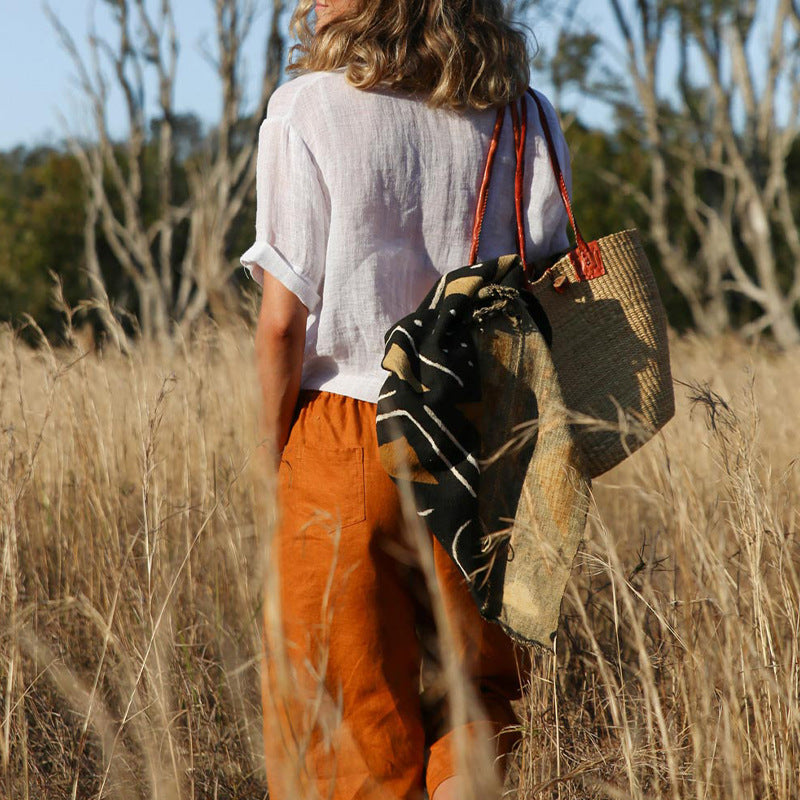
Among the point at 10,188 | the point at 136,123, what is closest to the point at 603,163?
the point at 136,123

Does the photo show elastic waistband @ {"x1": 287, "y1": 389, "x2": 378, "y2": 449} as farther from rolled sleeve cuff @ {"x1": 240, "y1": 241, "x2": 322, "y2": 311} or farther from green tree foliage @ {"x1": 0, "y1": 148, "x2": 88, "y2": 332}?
green tree foliage @ {"x1": 0, "y1": 148, "x2": 88, "y2": 332}

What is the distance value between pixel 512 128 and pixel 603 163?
15454 mm

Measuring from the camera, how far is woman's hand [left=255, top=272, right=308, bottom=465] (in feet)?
4.46

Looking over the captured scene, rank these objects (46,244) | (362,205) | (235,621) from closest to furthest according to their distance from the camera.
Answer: (362,205), (235,621), (46,244)

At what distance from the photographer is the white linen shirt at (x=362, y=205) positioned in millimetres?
1326

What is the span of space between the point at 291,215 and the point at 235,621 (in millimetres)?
1358

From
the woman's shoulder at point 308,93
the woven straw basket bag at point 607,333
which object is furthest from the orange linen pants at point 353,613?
the woman's shoulder at point 308,93

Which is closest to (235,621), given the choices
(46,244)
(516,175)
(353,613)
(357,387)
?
(353,613)

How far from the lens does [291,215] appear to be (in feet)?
4.44

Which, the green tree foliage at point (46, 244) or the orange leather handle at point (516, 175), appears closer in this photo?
the orange leather handle at point (516, 175)

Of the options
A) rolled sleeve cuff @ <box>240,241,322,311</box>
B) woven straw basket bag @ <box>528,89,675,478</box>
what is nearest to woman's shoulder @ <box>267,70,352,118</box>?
rolled sleeve cuff @ <box>240,241,322,311</box>

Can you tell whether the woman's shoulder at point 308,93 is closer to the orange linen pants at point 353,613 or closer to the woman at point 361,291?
the woman at point 361,291

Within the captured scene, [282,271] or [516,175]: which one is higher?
[516,175]

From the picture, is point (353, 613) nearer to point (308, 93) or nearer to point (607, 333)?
point (607, 333)
